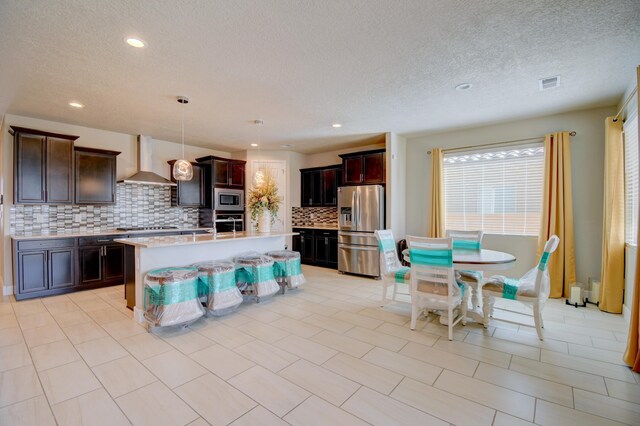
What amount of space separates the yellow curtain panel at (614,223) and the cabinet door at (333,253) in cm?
428

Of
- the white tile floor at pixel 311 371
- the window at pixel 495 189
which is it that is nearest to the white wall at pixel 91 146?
the white tile floor at pixel 311 371

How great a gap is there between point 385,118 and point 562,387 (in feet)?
12.5

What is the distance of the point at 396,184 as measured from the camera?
5621mm

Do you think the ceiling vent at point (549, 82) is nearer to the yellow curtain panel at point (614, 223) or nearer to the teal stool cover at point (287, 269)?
the yellow curtain panel at point (614, 223)

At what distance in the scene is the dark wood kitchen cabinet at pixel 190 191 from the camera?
5.93m

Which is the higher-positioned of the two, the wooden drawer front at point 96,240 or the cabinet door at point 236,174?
the cabinet door at point 236,174

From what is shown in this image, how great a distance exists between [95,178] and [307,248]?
4.35 metres

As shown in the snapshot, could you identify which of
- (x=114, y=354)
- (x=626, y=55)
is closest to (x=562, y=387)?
(x=626, y=55)

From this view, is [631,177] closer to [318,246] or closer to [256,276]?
[256,276]

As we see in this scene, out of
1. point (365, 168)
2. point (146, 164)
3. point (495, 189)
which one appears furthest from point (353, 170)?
point (146, 164)

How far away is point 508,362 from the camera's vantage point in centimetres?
245

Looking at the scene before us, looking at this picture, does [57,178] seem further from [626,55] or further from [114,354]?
[626,55]

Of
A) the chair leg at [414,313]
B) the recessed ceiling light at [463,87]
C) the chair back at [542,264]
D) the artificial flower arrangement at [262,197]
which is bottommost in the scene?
the chair leg at [414,313]

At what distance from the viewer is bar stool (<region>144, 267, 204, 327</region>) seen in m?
2.98
